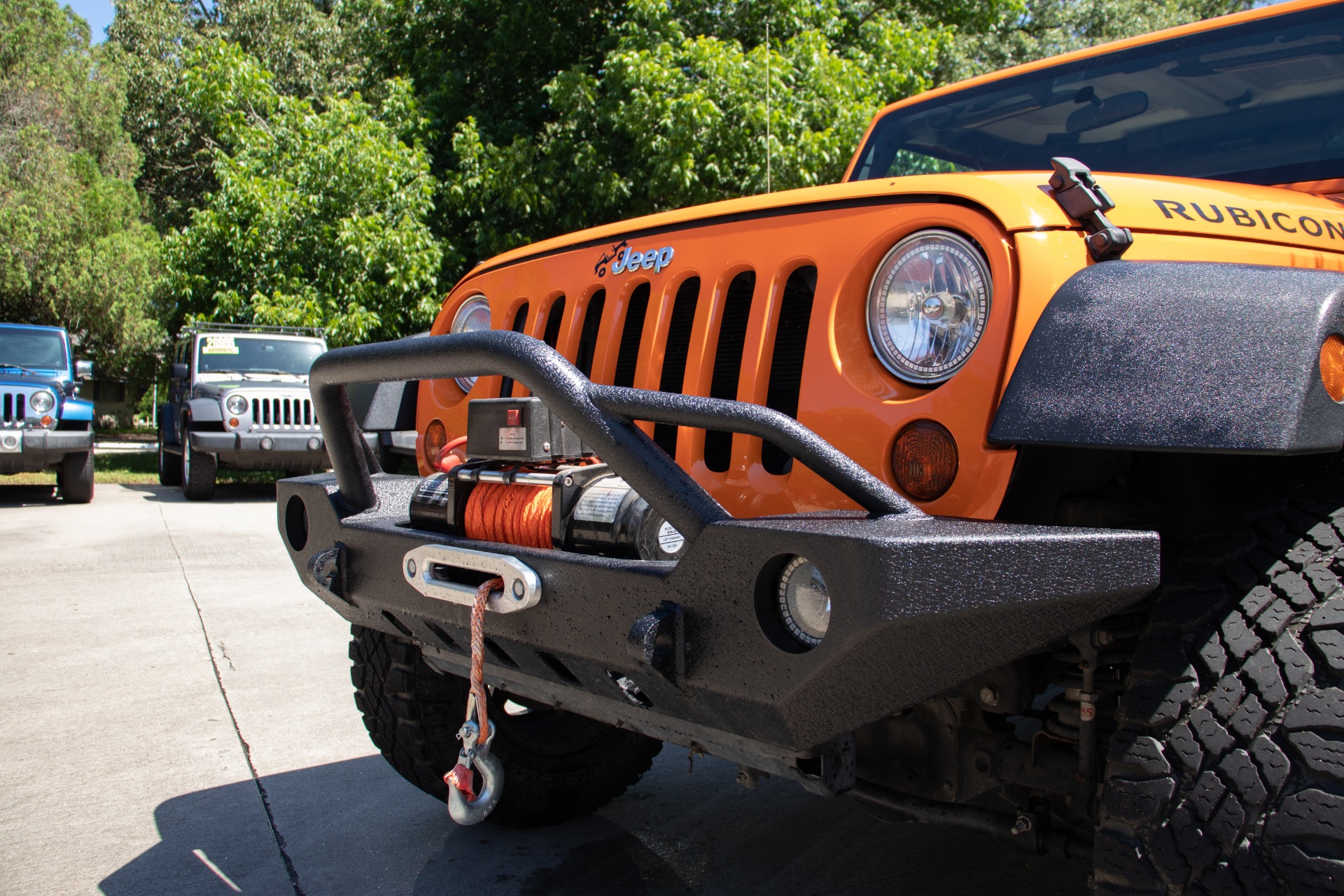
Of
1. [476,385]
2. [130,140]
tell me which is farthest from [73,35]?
[476,385]

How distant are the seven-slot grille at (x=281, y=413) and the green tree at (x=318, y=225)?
3.84 ft

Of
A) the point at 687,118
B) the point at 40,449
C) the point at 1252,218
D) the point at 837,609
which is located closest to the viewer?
the point at 837,609

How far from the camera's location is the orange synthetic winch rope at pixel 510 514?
1959mm

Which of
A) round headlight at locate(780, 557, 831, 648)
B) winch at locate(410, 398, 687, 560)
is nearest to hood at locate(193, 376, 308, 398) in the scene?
winch at locate(410, 398, 687, 560)

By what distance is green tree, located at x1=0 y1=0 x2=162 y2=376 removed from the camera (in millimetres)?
22984

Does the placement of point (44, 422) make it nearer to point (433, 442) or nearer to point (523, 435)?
point (433, 442)

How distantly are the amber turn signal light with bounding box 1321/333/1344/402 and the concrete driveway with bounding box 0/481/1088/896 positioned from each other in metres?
1.62

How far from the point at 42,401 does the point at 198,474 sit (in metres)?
1.77

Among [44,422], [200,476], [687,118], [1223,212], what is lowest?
[200,476]

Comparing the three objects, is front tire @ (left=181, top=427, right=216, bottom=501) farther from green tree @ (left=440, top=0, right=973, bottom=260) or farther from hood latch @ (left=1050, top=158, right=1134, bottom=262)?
hood latch @ (left=1050, top=158, right=1134, bottom=262)

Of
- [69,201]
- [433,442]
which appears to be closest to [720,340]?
[433,442]

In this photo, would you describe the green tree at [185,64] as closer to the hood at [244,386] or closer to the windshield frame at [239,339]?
the windshield frame at [239,339]

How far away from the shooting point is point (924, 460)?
5.83 feet

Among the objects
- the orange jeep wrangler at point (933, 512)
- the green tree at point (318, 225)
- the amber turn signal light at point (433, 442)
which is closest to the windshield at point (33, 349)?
the green tree at point (318, 225)
